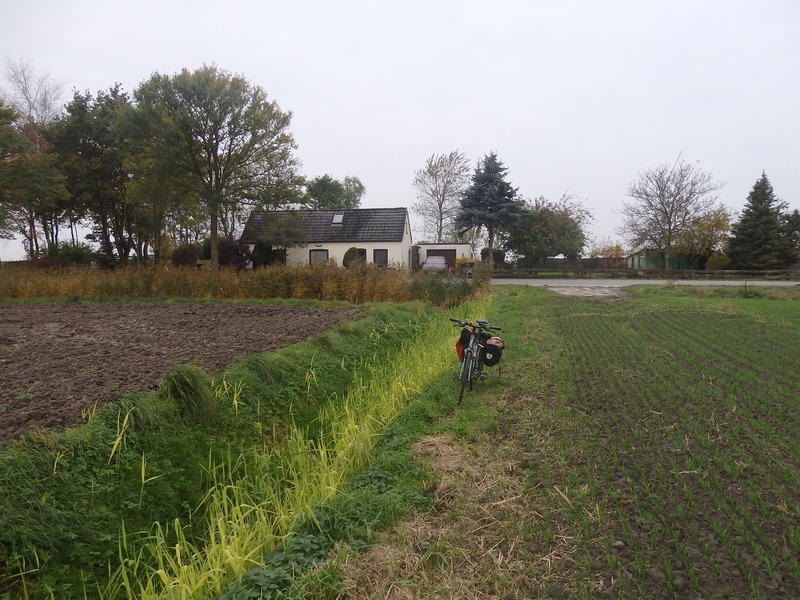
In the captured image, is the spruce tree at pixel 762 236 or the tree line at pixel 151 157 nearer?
the tree line at pixel 151 157

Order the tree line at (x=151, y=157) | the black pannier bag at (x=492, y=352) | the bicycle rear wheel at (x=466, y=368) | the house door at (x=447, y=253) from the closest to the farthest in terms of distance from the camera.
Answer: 1. the bicycle rear wheel at (x=466, y=368)
2. the black pannier bag at (x=492, y=352)
3. the tree line at (x=151, y=157)
4. the house door at (x=447, y=253)

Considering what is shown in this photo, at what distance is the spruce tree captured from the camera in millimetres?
32750

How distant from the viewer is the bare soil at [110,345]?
151 inches

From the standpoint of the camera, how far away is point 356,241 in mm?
31875

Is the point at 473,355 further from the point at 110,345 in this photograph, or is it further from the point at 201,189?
the point at 201,189

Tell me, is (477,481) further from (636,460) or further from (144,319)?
(144,319)

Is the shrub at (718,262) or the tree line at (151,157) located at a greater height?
the tree line at (151,157)

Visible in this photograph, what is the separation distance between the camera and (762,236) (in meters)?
32.9

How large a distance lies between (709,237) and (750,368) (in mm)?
36027

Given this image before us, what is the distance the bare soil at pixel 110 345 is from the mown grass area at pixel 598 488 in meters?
2.58

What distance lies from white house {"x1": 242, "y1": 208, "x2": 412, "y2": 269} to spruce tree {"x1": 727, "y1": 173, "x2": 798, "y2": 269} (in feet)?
79.9

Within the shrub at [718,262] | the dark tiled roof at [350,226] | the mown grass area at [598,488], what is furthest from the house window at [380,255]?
the mown grass area at [598,488]

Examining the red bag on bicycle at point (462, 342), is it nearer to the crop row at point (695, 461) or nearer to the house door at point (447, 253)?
the crop row at point (695, 461)

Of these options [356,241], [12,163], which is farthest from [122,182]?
[356,241]
